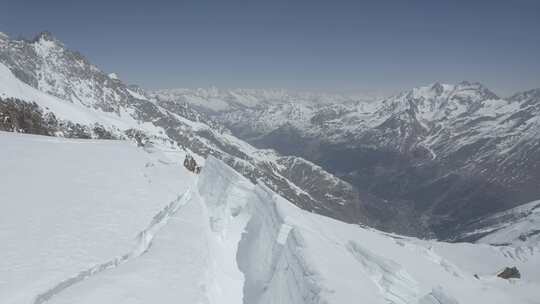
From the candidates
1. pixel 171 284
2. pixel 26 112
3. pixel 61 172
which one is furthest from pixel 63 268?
pixel 26 112

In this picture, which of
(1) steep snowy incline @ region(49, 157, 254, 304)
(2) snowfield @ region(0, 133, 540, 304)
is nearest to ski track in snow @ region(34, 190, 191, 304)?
(2) snowfield @ region(0, 133, 540, 304)

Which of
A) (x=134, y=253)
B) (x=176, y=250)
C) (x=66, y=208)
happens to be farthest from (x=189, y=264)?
(x=66, y=208)

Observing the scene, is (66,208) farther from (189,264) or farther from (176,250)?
(189,264)

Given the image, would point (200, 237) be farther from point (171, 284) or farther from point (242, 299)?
point (171, 284)

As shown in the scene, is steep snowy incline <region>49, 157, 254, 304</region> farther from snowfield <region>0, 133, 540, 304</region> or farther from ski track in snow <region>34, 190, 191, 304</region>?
ski track in snow <region>34, 190, 191, 304</region>

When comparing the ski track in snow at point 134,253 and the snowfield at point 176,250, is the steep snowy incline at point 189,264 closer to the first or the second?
the snowfield at point 176,250
